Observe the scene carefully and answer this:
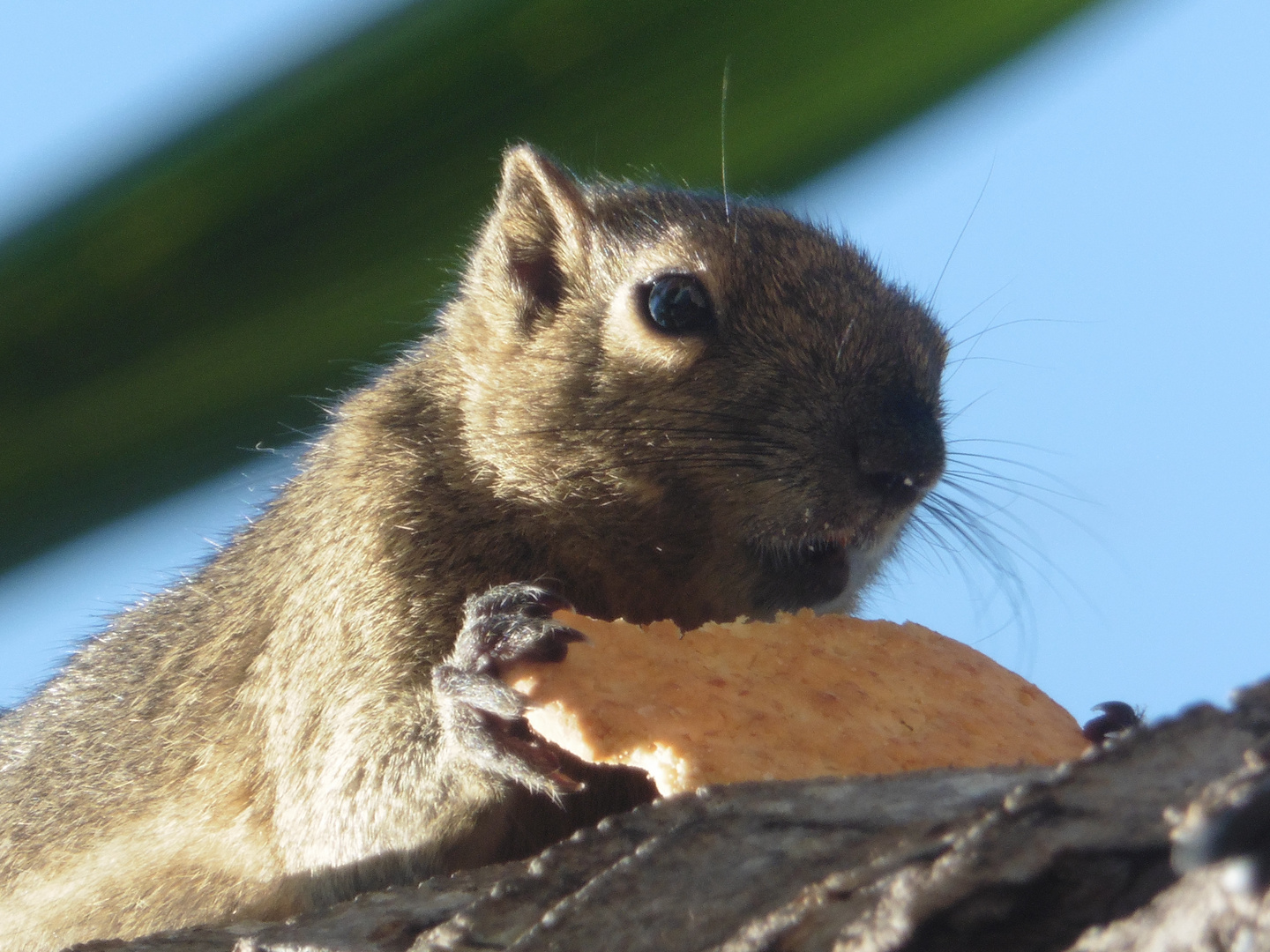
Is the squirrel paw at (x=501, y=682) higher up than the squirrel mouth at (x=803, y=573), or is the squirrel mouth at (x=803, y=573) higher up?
the squirrel mouth at (x=803, y=573)

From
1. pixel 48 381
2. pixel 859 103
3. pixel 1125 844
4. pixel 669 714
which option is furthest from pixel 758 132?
pixel 1125 844

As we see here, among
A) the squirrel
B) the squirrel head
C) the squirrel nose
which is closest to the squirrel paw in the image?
the squirrel

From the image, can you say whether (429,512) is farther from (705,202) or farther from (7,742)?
(7,742)

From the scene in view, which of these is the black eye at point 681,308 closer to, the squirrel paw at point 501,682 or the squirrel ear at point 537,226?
the squirrel ear at point 537,226

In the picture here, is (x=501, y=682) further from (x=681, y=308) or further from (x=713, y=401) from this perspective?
(x=681, y=308)

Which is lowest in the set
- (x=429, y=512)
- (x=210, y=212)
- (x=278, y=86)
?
(x=429, y=512)

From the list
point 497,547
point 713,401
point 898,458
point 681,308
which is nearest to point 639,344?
point 681,308

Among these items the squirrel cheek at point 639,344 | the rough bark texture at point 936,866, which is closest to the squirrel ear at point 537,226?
the squirrel cheek at point 639,344
